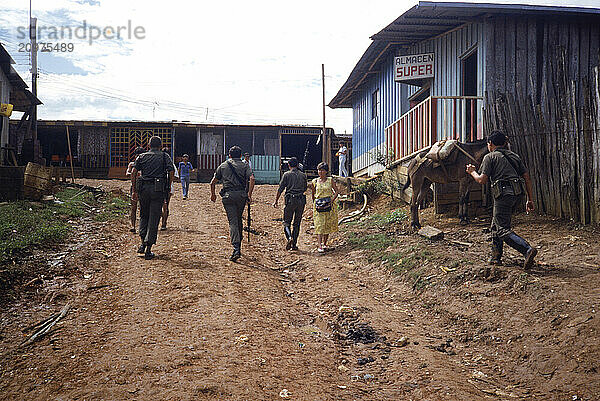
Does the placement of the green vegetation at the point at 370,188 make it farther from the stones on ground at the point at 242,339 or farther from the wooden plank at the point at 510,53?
the stones on ground at the point at 242,339

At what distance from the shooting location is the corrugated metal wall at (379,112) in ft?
49.8

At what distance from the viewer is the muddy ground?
3.93 m

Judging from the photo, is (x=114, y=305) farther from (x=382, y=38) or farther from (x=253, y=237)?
(x=382, y=38)

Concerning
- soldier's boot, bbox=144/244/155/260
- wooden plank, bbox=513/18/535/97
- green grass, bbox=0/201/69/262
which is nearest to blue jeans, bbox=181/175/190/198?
green grass, bbox=0/201/69/262

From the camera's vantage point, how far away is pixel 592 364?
3916 mm

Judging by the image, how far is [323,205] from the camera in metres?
9.53

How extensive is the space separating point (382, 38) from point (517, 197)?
788cm

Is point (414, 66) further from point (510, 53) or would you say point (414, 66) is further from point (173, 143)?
point (173, 143)

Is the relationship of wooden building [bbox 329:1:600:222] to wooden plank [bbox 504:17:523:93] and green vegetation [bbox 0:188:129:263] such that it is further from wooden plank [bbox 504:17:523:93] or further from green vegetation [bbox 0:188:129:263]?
green vegetation [bbox 0:188:129:263]

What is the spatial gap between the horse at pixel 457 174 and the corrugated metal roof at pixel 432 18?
9.36 ft

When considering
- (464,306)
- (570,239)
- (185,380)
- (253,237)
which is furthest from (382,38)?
(185,380)

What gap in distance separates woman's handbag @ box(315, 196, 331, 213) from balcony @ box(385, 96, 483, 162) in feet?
8.13

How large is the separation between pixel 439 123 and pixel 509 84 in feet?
6.61

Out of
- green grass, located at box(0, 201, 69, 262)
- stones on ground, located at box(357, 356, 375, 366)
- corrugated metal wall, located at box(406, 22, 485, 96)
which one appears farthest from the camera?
corrugated metal wall, located at box(406, 22, 485, 96)
